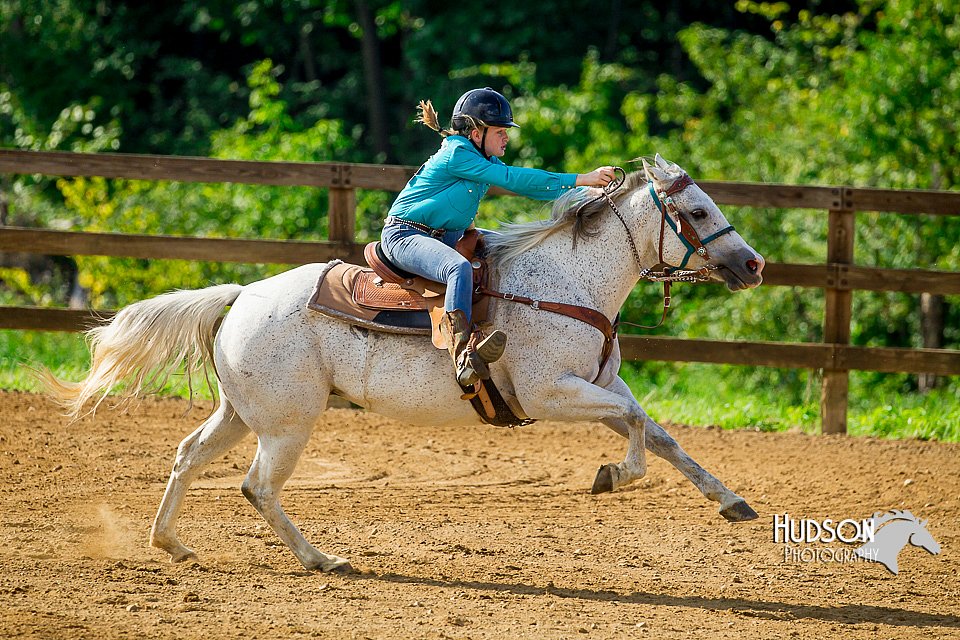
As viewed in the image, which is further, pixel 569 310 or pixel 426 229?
pixel 426 229

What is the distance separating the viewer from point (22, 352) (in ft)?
33.9

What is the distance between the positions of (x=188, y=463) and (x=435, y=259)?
1.69m

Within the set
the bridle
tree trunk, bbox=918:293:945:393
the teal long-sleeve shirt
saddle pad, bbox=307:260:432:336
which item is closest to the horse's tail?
saddle pad, bbox=307:260:432:336

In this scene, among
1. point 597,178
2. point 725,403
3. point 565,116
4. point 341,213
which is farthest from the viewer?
point 565,116

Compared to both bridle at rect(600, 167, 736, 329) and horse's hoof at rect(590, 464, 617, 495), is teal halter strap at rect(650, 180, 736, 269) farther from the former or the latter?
horse's hoof at rect(590, 464, 617, 495)

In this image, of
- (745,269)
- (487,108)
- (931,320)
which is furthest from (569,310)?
(931,320)

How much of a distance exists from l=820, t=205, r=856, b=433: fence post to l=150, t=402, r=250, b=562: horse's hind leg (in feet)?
15.9

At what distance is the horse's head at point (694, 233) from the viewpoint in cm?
518

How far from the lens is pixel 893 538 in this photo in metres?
6.03

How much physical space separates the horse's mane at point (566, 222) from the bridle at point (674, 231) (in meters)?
0.05

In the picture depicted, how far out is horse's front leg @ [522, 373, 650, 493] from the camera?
5016mm

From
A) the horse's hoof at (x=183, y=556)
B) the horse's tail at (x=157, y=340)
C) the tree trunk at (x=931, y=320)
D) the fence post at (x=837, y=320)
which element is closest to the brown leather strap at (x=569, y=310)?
the horse's tail at (x=157, y=340)

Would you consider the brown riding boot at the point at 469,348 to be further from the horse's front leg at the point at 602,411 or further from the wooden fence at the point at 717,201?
the wooden fence at the point at 717,201

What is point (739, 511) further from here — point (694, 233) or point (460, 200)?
point (460, 200)
